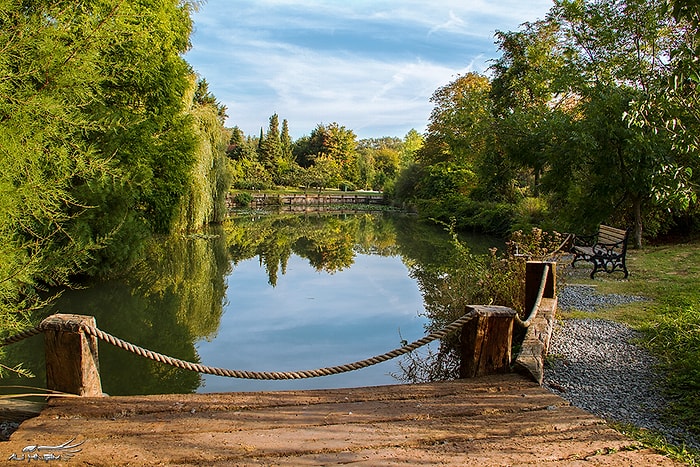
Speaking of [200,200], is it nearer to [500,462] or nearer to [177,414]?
[177,414]

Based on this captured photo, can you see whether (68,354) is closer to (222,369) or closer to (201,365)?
(201,365)

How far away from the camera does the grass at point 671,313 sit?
3.92m

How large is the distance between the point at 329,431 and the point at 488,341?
1.56m

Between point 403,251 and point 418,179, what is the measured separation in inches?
787

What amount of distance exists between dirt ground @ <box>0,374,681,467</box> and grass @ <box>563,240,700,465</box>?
686mm

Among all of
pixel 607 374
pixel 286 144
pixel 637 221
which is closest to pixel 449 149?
pixel 637 221

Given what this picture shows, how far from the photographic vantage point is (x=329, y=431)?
282 cm

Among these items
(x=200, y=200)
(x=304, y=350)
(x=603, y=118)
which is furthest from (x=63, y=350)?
(x=200, y=200)

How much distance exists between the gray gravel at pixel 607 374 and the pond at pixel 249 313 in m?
2.14

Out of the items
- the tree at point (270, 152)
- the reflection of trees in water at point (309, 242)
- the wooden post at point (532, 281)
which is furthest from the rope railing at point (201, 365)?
the tree at point (270, 152)

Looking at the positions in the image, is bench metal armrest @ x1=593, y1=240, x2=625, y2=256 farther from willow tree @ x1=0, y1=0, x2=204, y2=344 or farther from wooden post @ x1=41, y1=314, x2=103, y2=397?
wooden post @ x1=41, y1=314, x2=103, y2=397

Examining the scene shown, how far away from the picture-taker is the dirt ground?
2.49 meters
